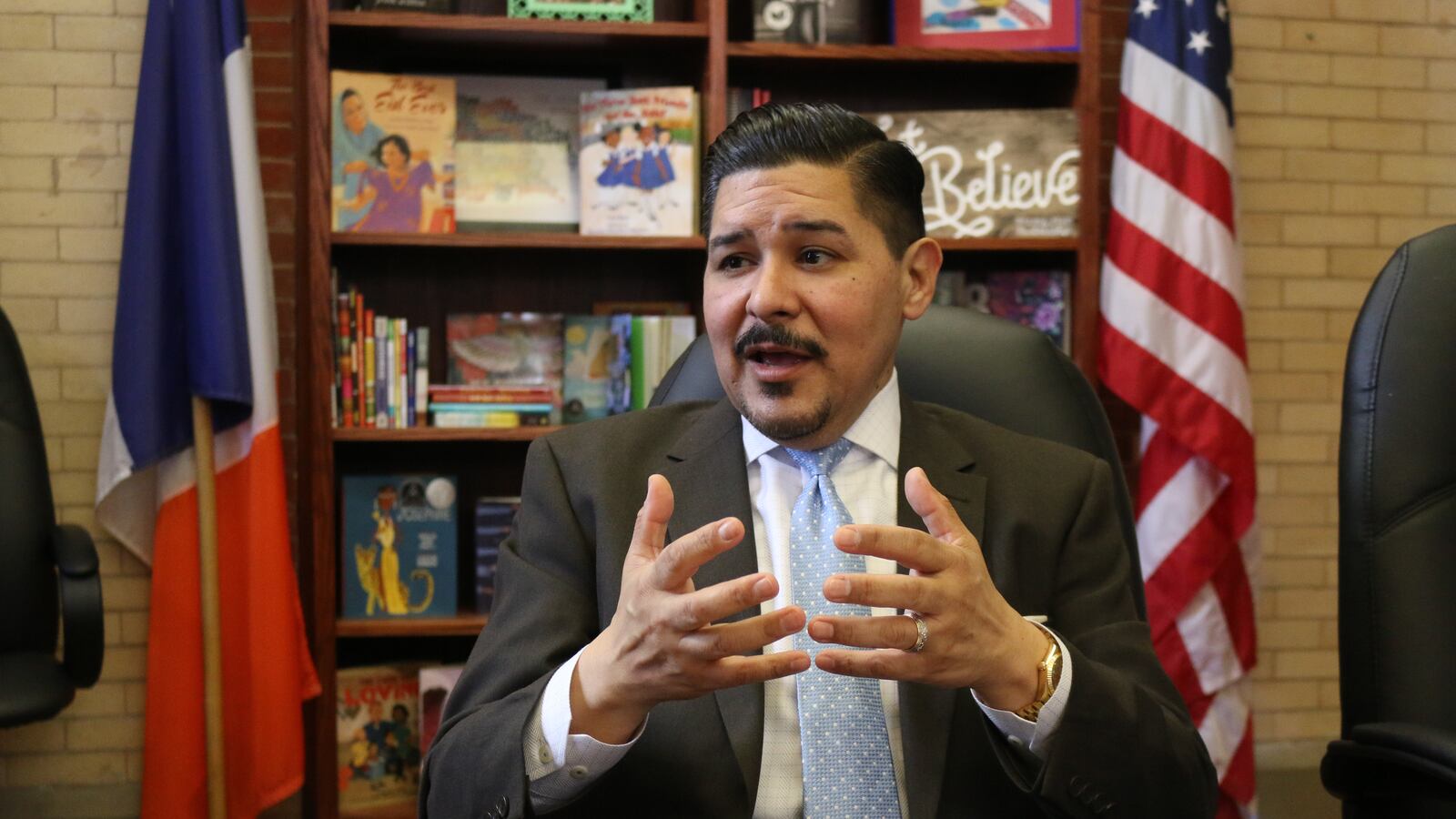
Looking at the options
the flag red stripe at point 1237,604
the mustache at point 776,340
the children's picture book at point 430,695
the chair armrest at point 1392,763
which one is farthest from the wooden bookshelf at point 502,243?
the chair armrest at point 1392,763

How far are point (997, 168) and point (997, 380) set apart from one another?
1.41 m

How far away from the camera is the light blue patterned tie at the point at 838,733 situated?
125cm

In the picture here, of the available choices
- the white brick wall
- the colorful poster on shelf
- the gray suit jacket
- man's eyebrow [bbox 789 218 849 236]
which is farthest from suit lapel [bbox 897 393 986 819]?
the white brick wall

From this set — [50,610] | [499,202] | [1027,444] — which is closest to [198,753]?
[50,610]

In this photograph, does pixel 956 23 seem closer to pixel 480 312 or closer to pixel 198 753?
pixel 480 312

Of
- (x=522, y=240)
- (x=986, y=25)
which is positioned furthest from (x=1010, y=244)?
(x=522, y=240)

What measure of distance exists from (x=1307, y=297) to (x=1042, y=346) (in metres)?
2.06

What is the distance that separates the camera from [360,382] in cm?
277

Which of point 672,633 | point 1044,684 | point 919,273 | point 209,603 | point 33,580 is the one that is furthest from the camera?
point 209,603

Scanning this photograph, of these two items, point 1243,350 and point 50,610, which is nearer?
point 50,610

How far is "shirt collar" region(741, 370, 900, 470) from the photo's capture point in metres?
1.42

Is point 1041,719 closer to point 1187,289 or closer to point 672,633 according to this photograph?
point 672,633

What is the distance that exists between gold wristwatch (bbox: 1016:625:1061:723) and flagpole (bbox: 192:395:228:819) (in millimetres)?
2056

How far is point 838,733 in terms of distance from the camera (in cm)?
126
